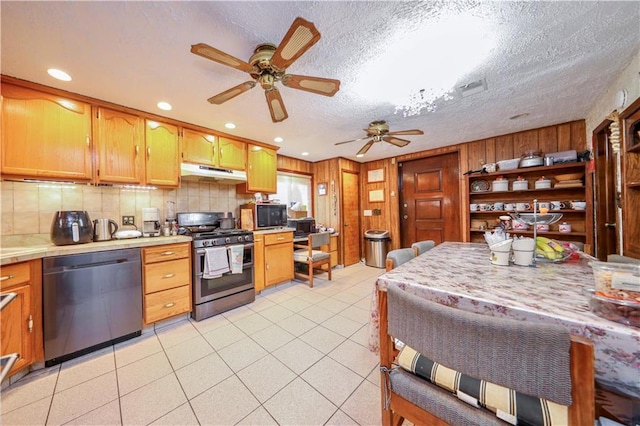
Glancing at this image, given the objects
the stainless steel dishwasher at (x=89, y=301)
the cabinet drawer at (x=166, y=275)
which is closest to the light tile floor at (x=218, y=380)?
the stainless steel dishwasher at (x=89, y=301)

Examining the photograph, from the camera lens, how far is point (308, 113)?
247 centimetres

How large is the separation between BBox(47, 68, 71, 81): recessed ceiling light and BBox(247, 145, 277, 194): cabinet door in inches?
72.4

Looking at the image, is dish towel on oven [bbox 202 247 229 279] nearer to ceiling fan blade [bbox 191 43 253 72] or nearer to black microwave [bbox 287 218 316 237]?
black microwave [bbox 287 218 316 237]

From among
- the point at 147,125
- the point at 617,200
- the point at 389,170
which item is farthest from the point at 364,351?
the point at 389,170

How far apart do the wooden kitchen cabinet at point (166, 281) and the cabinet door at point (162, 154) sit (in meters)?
0.81

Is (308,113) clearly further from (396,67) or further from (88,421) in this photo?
(88,421)

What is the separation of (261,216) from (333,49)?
7.98 ft

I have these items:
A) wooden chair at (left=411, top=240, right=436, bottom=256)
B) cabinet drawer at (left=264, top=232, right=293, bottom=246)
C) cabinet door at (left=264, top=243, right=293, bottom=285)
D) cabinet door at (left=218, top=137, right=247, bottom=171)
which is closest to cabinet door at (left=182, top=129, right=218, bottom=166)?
cabinet door at (left=218, top=137, right=247, bottom=171)

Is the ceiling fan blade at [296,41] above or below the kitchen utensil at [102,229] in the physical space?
above

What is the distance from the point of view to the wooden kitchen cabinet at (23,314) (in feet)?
4.89

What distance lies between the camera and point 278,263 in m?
3.32

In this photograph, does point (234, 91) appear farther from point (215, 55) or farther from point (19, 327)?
point (19, 327)

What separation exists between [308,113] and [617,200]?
3.11 metres

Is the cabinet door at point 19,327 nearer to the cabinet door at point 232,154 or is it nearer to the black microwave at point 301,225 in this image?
the cabinet door at point 232,154
